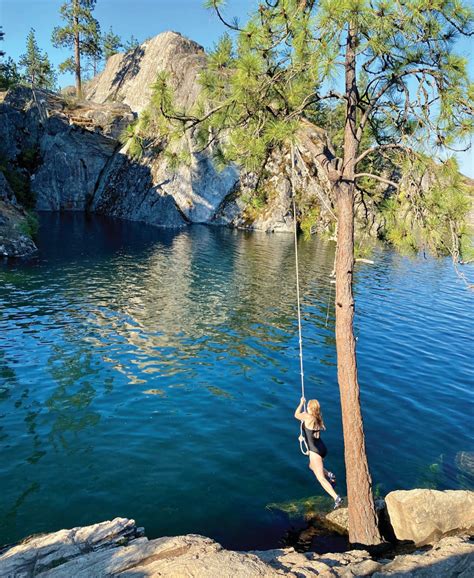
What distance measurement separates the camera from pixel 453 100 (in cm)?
835

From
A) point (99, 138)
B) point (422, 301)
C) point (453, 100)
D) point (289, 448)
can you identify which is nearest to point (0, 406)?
point (289, 448)

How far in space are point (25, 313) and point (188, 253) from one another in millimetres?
23689

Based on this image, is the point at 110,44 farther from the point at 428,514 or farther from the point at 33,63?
the point at 428,514

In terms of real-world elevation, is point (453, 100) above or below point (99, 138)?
below

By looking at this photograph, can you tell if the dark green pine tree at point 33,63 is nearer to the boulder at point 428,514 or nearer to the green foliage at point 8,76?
the green foliage at point 8,76

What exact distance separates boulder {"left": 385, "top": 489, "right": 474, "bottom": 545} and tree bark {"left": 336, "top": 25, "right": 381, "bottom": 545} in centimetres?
Answer: 68

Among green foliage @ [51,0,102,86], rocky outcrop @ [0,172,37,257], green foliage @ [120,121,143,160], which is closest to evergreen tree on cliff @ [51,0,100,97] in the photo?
green foliage @ [51,0,102,86]

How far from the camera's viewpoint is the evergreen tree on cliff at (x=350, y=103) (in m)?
8.01

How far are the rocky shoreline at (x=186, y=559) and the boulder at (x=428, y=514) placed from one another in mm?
163

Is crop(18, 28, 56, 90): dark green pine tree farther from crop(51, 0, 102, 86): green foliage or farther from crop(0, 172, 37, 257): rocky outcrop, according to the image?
crop(0, 172, 37, 257): rocky outcrop

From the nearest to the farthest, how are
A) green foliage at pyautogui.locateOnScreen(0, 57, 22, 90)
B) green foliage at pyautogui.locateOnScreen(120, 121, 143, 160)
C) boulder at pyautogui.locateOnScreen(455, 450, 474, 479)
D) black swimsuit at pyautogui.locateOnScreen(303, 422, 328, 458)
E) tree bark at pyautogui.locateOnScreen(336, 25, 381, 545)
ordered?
tree bark at pyautogui.locateOnScreen(336, 25, 381, 545) < green foliage at pyautogui.locateOnScreen(120, 121, 143, 160) < black swimsuit at pyautogui.locateOnScreen(303, 422, 328, 458) < boulder at pyautogui.locateOnScreen(455, 450, 474, 479) < green foliage at pyautogui.locateOnScreen(0, 57, 22, 90)

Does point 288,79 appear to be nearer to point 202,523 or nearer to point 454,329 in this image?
point 202,523

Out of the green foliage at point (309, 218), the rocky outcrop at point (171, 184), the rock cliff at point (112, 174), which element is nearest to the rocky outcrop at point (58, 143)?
the rock cliff at point (112, 174)

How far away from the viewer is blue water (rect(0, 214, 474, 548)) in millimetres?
10211
